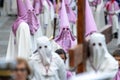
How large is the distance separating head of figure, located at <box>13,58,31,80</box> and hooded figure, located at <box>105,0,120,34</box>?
1467 cm

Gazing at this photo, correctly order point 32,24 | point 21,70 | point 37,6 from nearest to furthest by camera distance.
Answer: point 21,70 → point 32,24 → point 37,6

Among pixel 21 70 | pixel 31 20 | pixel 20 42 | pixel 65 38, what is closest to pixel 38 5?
pixel 31 20

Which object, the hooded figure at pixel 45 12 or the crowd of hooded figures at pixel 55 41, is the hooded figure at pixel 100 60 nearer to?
the crowd of hooded figures at pixel 55 41

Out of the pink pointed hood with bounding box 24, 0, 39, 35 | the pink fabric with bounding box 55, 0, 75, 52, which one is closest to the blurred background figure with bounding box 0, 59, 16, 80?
the pink fabric with bounding box 55, 0, 75, 52

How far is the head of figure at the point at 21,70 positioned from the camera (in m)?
2.73

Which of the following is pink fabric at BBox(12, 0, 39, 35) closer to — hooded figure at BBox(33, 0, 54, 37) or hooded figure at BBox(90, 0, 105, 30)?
hooded figure at BBox(33, 0, 54, 37)

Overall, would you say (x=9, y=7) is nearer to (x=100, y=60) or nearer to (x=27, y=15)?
(x=27, y=15)

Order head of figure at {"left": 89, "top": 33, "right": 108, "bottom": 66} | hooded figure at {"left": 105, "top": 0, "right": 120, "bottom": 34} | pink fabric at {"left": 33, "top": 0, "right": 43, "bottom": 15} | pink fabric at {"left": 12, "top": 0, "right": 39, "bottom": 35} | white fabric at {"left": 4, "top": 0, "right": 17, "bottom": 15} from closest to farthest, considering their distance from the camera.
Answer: head of figure at {"left": 89, "top": 33, "right": 108, "bottom": 66} → pink fabric at {"left": 12, "top": 0, "right": 39, "bottom": 35} → pink fabric at {"left": 33, "top": 0, "right": 43, "bottom": 15} → hooded figure at {"left": 105, "top": 0, "right": 120, "bottom": 34} → white fabric at {"left": 4, "top": 0, "right": 17, "bottom": 15}

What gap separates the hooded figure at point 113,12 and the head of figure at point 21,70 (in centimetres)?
1467

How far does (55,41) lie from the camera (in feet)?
36.0

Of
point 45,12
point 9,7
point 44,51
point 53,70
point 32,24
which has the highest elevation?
point 9,7

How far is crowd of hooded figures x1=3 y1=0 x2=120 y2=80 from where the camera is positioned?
17.6ft

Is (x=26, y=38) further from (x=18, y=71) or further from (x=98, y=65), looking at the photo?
(x=18, y=71)

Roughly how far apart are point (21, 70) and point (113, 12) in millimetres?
15008
